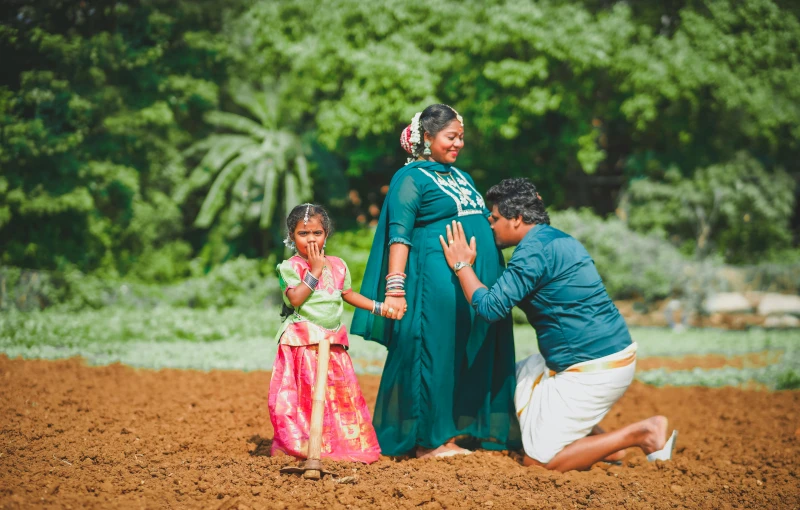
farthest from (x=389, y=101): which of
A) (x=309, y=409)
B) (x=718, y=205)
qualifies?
(x=309, y=409)

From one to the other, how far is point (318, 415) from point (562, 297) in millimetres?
1489

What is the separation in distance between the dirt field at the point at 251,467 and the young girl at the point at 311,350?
0.18m

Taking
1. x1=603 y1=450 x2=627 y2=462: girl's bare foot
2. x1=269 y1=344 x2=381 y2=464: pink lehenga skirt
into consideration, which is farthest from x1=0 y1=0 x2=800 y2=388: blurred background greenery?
x1=603 y1=450 x2=627 y2=462: girl's bare foot

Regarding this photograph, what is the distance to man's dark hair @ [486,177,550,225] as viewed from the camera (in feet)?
13.9

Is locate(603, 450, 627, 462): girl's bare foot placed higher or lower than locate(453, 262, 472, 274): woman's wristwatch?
lower

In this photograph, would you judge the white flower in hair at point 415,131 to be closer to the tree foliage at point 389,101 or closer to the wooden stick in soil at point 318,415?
the wooden stick in soil at point 318,415

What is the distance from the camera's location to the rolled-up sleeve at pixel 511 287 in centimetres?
394

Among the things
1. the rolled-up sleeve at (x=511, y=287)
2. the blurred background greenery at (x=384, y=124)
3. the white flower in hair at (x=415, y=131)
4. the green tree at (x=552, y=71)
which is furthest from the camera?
the green tree at (x=552, y=71)

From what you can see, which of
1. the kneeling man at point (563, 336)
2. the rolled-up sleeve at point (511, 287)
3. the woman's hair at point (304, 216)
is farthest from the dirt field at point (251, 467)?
the woman's hair at point (304, 216)

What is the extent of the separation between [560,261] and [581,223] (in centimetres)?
1339

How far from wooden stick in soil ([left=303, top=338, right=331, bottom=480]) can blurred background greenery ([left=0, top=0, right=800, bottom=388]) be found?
9.95 meters

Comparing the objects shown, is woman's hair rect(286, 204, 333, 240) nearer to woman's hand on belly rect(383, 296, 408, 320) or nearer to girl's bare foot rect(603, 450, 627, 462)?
woman's hand on belly rect(383, 296, 408, 320)

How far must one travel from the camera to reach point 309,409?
3.99 metres

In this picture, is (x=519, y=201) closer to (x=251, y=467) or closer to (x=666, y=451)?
(x=666, y=451)
